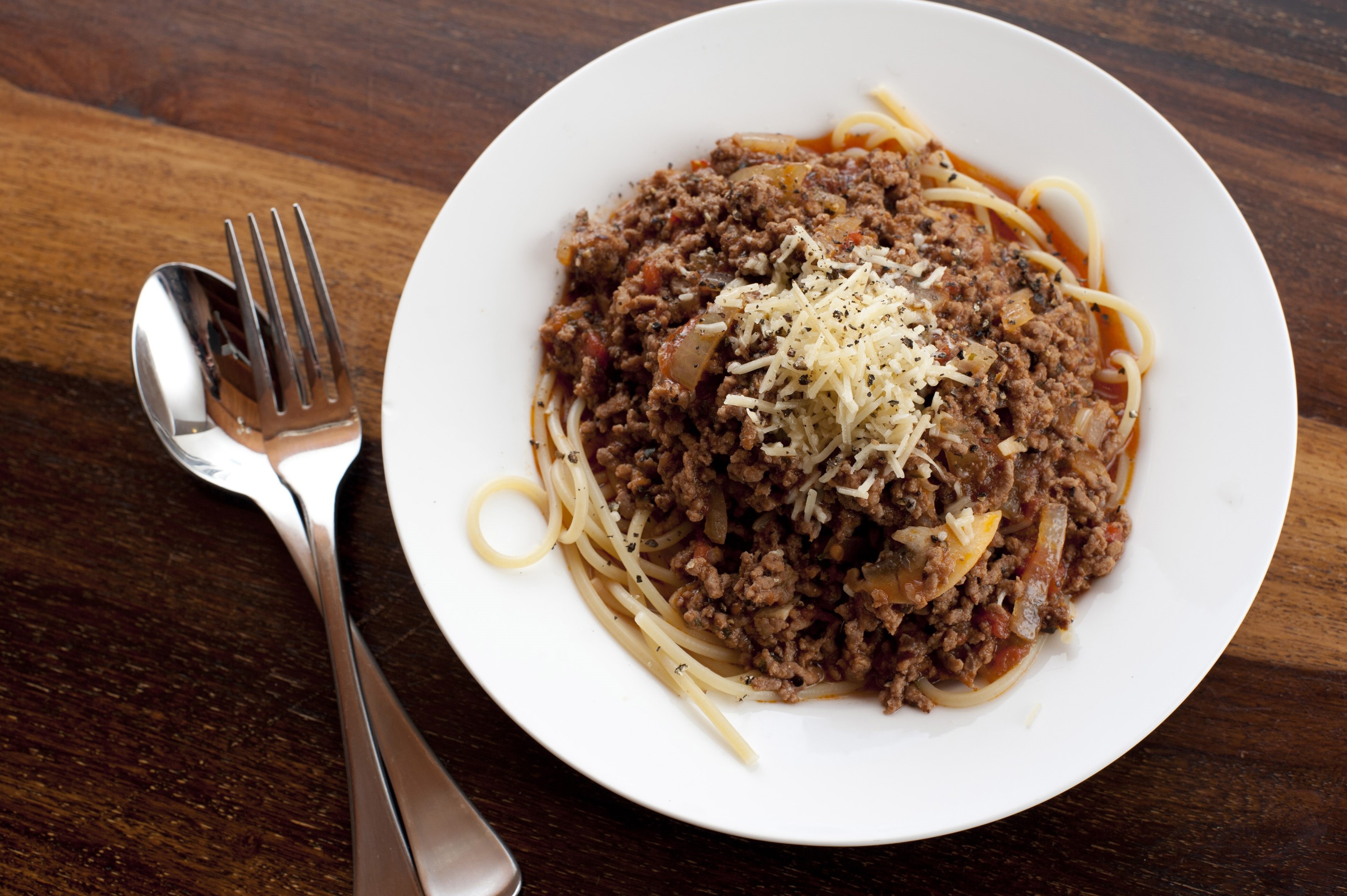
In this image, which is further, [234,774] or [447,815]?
[234,774]

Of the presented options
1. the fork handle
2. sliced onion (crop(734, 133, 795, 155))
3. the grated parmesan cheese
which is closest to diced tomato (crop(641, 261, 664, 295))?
the grated parmesan cheese

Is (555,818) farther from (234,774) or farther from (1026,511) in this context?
(1026,511)

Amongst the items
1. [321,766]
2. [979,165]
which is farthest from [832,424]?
[321,766]

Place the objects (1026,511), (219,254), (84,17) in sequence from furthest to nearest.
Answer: (84,17) < (219,254) < (1026,511)

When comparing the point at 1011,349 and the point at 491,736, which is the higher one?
the point at 1011,349

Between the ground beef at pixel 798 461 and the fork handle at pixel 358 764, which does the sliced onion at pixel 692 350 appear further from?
the fork handle at pixel 358 764

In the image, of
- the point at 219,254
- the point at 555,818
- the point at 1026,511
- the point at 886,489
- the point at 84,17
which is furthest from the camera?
the point at 84,17

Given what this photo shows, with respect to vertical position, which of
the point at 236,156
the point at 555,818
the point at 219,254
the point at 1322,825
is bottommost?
the point at 555,818

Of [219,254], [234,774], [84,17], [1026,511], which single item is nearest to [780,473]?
[1026,511]
